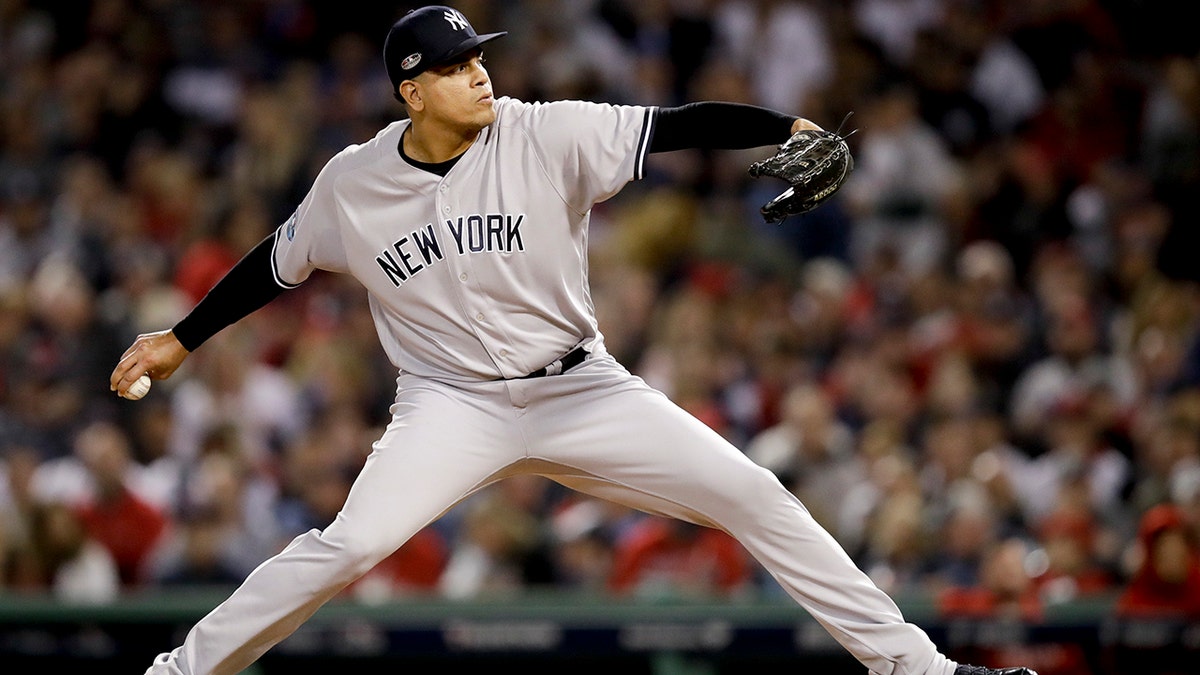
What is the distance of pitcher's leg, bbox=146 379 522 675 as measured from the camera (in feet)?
12.8

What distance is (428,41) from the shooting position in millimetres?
3990

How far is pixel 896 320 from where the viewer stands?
26.4 feet

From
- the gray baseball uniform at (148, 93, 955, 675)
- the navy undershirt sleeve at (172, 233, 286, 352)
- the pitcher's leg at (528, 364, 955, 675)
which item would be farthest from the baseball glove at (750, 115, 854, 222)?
the navy undershirt sleeve at (172, 233, 286, 352)

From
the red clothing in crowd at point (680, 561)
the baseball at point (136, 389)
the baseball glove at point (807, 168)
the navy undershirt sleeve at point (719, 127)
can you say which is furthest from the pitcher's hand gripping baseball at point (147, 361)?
the red clothing in crowd at point (680, 561)

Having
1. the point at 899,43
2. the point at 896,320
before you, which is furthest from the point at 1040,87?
the point at 896,320

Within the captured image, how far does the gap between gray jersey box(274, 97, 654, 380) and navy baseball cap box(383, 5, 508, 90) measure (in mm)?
238

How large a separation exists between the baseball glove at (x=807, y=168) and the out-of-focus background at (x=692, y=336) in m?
2.46

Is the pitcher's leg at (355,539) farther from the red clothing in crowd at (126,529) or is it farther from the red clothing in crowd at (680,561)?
the red clothing in crowd at (126,529)

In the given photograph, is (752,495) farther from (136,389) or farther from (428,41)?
(136,389)

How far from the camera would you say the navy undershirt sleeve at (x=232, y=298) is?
430cm

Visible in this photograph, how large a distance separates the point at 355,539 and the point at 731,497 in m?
0.87

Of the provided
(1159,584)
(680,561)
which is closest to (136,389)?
(680,561)

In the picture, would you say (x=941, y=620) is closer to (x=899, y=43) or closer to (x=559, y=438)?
(x=559, y=438)

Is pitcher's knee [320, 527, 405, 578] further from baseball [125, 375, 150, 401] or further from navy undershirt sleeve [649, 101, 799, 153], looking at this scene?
navy undershirt sleeve [649, 101, 799, 153]
